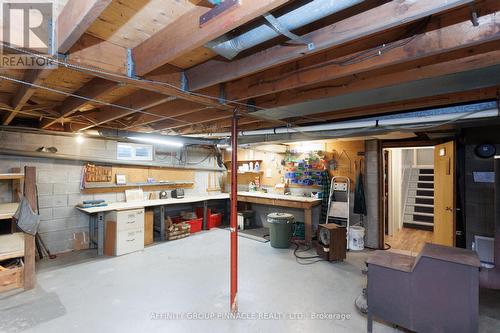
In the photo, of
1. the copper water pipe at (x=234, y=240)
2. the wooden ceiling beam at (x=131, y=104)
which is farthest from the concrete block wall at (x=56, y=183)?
the copper water pipe at (x=234, y=240)

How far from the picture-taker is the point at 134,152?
Answer: 5617mm

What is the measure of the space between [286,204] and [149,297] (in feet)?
10.4

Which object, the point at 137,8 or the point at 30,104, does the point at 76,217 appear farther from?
the point at 137,8

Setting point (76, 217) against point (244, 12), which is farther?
point (76, 217)

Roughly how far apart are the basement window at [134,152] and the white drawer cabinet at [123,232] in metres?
1.42

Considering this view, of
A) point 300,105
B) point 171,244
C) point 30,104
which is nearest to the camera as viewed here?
point 300,105

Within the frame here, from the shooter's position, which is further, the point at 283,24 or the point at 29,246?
the point at 29,246

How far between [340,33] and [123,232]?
4.40m

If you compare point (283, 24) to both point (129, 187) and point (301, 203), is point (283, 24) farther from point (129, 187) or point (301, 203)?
point (129, 187)

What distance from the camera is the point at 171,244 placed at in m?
5.04

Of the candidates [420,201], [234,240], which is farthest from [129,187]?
[420,201]

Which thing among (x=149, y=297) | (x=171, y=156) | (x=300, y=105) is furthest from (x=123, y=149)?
(x=300, y=105)

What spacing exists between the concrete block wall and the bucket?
486 centimetres

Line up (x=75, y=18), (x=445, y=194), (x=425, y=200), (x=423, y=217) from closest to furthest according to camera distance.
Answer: (x=75, y=18) → (x=445, y=194) → (x=423, y=217) → (x=425, y=200)
